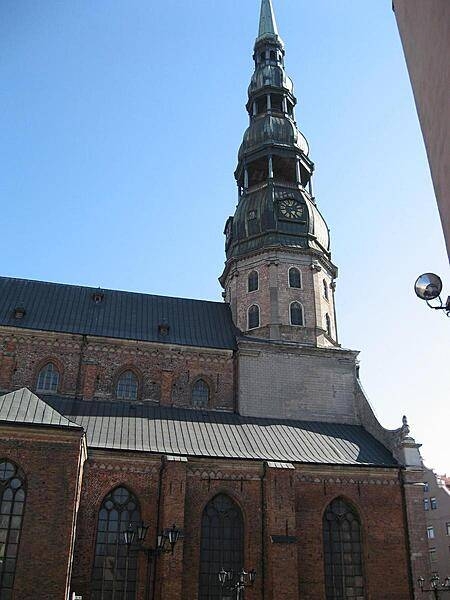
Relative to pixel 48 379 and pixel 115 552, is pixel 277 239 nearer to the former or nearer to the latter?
pixel 48 379

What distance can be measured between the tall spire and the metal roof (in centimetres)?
1988

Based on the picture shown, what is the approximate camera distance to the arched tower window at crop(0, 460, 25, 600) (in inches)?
681

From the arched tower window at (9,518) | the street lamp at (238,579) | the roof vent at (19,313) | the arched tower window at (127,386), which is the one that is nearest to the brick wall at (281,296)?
the arched tower window at (127,386)

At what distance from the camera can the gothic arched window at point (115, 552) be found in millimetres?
19719

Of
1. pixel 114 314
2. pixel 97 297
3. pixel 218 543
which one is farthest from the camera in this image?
pixel 97 297

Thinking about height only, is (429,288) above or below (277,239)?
below

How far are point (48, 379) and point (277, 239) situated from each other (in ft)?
44.0

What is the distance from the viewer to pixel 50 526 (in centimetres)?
1795

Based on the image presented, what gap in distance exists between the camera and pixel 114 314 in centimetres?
2859

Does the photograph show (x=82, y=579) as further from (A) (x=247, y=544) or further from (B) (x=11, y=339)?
(B) (x=11, y=339)

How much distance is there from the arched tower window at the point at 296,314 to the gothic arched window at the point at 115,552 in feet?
40.1

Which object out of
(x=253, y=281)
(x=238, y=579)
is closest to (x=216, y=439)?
(x=238, y=579)

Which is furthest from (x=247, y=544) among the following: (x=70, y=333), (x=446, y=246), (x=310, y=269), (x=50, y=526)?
(x=446, y=246)

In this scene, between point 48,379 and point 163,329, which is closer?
point 48,379
